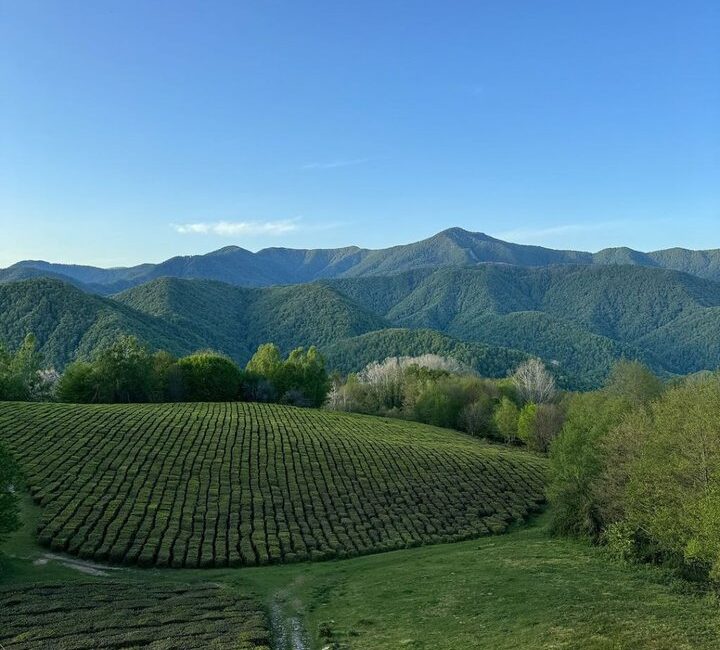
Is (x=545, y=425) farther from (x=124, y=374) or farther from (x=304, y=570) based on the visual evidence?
(x=124, y=374)

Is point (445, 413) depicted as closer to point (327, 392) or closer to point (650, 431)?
point (327, 392)

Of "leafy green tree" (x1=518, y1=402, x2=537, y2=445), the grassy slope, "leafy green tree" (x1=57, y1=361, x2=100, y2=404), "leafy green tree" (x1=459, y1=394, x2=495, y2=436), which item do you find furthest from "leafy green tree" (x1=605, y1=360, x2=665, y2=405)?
"leafy green tree" (x1=57, y1=361, x2=100, y2=404)

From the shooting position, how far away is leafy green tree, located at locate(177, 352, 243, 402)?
110250mm

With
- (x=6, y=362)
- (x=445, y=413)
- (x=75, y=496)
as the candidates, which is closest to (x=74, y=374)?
(x=6, y=362)

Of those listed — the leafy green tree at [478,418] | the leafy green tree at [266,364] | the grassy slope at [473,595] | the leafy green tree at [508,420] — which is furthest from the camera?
the leafy green tree at [266,364]

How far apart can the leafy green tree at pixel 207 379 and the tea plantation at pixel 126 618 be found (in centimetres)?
8208

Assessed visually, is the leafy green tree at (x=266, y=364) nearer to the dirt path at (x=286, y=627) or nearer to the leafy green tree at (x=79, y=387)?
the leafy green tree at (x=79, y=387)

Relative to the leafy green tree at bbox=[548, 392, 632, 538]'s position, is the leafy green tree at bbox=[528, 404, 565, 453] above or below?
below

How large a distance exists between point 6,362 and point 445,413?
261 feet

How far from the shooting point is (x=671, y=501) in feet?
107

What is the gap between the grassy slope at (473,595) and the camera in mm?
21234

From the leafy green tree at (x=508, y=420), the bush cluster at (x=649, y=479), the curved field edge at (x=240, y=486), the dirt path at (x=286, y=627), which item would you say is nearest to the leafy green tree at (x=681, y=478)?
the bush cluster at (x=649, y=479)

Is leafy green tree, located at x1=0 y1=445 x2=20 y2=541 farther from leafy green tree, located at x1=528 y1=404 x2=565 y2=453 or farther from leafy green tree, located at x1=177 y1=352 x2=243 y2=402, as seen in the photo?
leafy green tree, located at x1=528 y1=404 x2=565 y2=453

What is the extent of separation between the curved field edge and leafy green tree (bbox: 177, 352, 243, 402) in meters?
30.0
